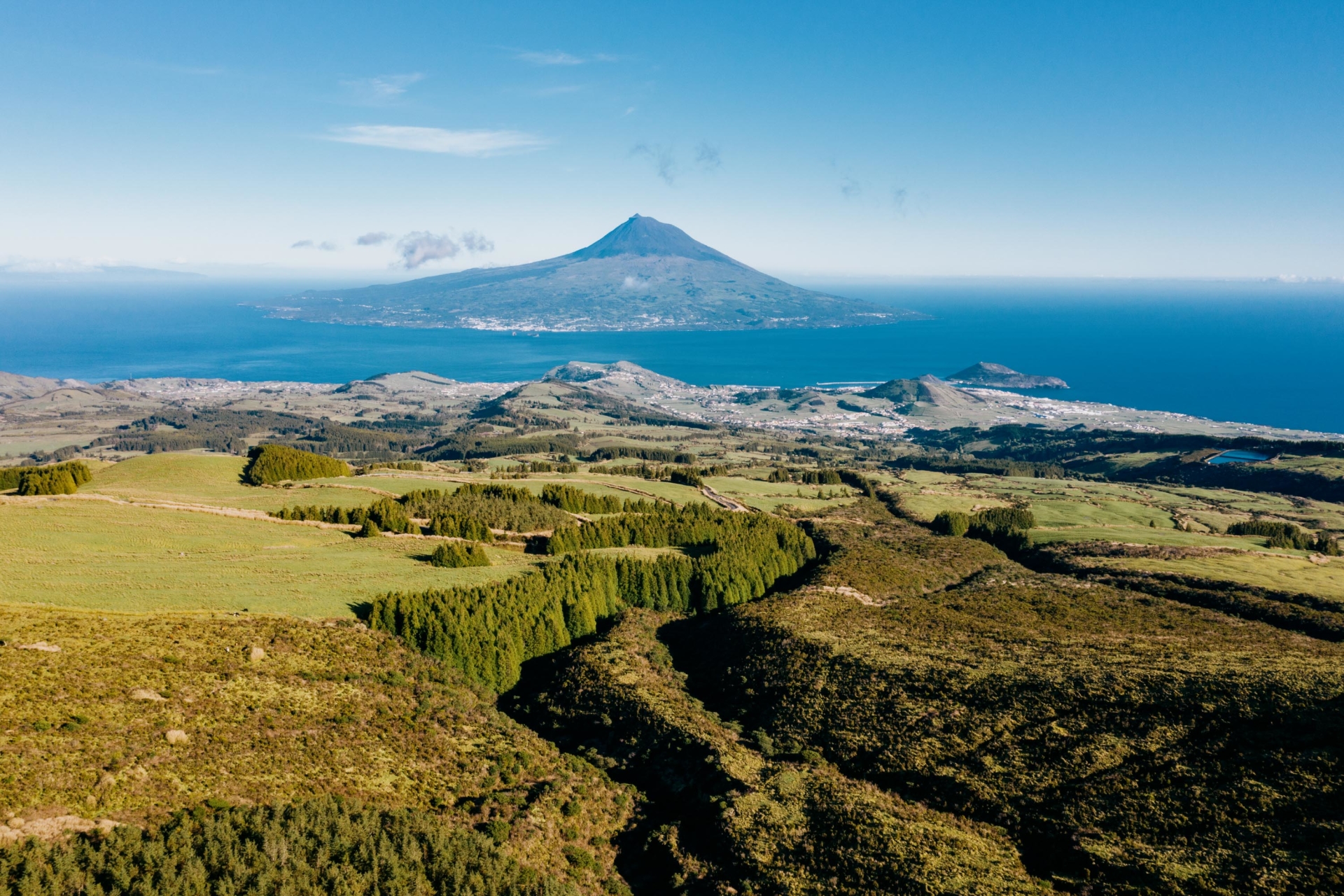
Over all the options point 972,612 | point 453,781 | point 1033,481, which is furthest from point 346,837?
point 1033,481

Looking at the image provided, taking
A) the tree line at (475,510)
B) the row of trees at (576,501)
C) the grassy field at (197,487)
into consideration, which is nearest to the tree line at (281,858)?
the tree line at (475,510)

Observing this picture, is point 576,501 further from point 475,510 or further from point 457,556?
point 457,556

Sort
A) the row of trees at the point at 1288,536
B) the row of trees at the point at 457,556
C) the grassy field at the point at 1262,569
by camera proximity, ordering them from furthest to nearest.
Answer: the row of trees at the point at 1288,536, the grassy field at the point at 1262,569, the row of trees at the point at 457,556

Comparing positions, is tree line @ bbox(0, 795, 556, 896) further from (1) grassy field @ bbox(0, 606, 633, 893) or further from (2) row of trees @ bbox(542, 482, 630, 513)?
(2) row of trees @ bbox(542, 482, 630, 513)

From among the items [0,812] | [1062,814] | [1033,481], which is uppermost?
[0,812]

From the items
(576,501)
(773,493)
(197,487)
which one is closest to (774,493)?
(773,493)

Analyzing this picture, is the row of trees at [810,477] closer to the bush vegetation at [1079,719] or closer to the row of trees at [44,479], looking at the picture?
the bush vegetation at [1079,719]

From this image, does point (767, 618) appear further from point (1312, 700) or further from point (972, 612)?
point (1312, 700)

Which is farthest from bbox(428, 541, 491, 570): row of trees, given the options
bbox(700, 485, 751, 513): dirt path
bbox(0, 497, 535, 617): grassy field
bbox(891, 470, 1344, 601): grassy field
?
bbox(891, 470, 1344, 601): grassy field
